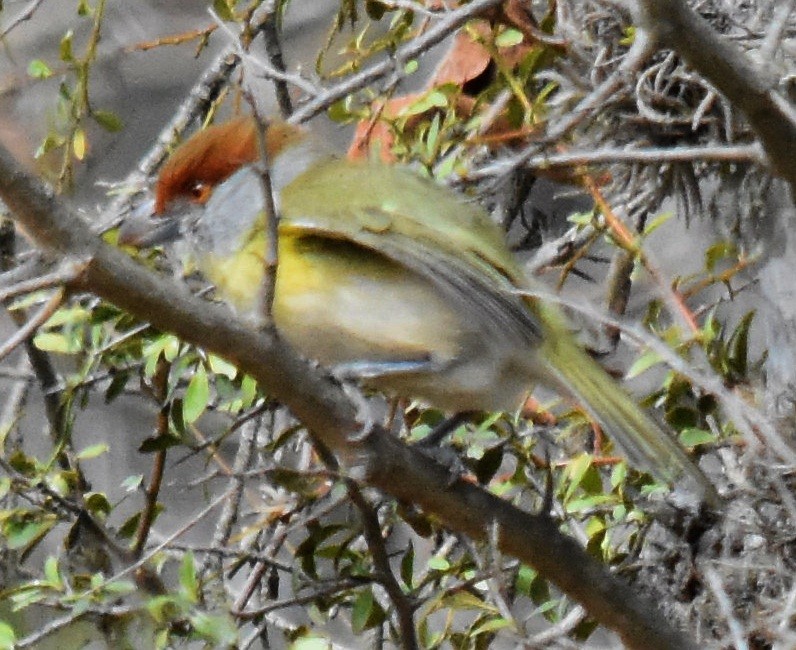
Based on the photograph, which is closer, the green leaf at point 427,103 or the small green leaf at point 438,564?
the small green leaf at point 438,564

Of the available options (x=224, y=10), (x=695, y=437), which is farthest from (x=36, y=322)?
(x=224, y=10)

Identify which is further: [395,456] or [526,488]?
[526,488]

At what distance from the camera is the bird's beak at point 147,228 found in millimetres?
1772

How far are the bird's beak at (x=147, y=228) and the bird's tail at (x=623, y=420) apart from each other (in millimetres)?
574

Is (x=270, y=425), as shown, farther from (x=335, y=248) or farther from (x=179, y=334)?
(x=179, y=334)

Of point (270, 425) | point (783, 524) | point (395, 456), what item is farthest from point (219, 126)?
point (783, 524)

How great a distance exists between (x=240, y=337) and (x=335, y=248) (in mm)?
592

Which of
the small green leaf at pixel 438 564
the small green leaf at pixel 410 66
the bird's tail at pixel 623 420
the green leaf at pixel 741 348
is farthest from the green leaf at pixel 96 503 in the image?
the green leaf at pixel 741 348

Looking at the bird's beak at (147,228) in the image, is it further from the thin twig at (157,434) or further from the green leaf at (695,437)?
the green leaf at (695,437)

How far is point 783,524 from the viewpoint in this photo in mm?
1562

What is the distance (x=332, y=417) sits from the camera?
121 cm

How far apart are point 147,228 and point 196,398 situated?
1.19ft

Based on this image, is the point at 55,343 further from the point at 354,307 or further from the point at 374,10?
the point at 374,10

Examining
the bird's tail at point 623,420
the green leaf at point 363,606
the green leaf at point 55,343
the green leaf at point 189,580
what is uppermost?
the green leaf at point 55,343
